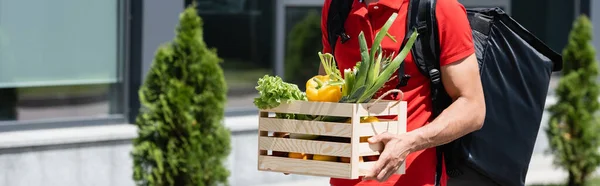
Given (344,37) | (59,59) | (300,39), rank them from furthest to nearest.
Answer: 1. (300,39)
2. (59,59)
3. (344,37)

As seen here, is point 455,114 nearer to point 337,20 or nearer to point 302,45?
point 337,20

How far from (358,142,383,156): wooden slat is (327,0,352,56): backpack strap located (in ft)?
1.40

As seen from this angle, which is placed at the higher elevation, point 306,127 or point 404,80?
point 404,80

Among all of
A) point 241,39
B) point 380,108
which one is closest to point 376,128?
point 380,108

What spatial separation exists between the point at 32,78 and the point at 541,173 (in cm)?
501

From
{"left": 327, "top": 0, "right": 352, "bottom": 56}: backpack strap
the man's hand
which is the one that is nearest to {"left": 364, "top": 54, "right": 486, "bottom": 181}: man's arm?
the man's hand

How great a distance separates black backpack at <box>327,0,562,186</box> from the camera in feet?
10.6

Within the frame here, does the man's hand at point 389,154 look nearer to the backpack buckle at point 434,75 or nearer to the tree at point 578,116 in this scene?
the backpack buckle at point 434,75

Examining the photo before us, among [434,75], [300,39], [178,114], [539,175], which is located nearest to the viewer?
[434,75]

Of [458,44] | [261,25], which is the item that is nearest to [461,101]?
[458,44]

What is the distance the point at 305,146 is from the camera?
282 cm

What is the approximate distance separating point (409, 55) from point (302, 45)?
5.93 metres

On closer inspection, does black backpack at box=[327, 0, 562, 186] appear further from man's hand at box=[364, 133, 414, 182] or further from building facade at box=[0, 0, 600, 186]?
building facade at box=[0, 0, 600, 186]

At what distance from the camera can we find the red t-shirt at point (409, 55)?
2914 mm
